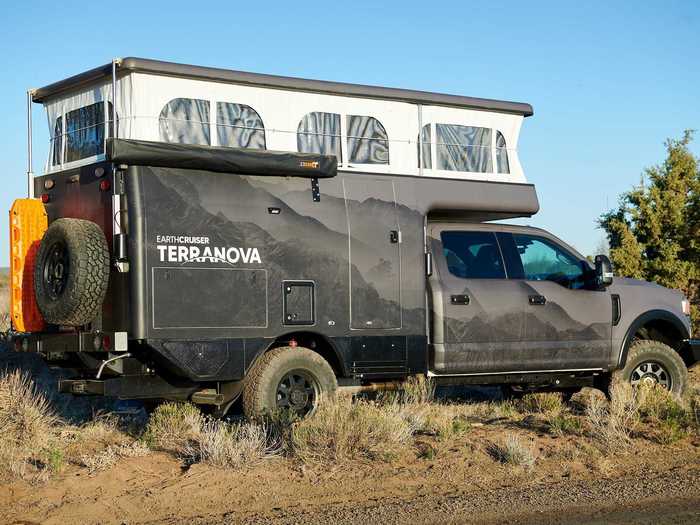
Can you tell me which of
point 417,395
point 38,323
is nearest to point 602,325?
point 417,395

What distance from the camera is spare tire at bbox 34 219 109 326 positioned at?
9086mm

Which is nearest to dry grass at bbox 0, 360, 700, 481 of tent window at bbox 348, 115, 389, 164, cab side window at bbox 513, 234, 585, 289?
cab side window at bbox 513, 234, 585, 289

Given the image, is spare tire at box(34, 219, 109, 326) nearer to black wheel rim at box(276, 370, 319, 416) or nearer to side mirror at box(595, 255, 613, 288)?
black wheel rim at box(276, 370, 319, 416)

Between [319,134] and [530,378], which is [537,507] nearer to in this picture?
[530,378]

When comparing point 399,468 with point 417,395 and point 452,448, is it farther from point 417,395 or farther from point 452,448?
point 417,395

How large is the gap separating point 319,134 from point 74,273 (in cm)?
289

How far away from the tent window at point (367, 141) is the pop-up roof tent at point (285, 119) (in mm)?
10

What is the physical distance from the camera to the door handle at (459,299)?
10992mm

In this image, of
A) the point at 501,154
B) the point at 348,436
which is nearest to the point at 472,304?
the point at 501,154

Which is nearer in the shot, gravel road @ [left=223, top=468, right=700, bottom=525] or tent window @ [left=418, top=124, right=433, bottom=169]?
gravel road @ [left=223, top=468, right=700, bottom=525]

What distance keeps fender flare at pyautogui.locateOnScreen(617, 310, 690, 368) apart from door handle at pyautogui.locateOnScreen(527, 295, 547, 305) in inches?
47.1

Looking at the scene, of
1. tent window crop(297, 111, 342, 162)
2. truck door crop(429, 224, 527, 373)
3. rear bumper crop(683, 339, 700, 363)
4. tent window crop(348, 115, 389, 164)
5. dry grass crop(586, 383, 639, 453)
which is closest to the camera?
dry grass crop(586, 383, 639, 453)

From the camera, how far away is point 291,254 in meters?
10.1

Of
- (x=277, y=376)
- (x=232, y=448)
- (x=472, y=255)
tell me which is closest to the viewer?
(x=232, y=448)
